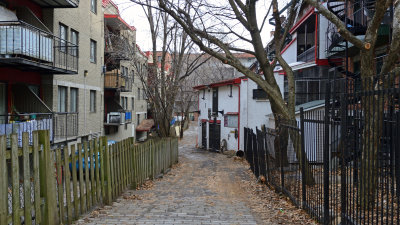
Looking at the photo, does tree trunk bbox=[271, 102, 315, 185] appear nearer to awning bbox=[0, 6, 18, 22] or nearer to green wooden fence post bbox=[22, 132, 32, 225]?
green wooden fence post bbox=[22, 132, 32, 225]

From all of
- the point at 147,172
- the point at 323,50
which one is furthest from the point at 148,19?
the point at 147,172

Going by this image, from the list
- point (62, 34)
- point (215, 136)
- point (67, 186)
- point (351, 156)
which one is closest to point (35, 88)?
point (62, 34)

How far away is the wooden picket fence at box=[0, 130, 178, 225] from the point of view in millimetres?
4445

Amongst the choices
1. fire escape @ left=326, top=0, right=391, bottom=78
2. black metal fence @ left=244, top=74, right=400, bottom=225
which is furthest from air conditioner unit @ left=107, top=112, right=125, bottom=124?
black metal fence @ left=244, top=74, right=400, bottom=225

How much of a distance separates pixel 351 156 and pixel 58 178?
4.37m

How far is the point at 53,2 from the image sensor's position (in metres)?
15.2

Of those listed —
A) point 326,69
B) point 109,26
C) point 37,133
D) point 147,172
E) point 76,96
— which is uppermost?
point 109,26

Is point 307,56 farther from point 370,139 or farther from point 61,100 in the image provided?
point 370,139

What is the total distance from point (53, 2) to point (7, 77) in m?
3.77

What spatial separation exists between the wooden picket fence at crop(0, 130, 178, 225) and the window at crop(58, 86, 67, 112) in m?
8.49

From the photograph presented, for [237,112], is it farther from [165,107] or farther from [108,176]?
[108,176]

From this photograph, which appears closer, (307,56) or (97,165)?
(97,165)

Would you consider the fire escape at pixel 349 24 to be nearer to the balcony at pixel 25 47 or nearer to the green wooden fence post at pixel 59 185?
the green wooden fence post at pixel 59 185

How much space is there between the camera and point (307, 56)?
20.6 meters
